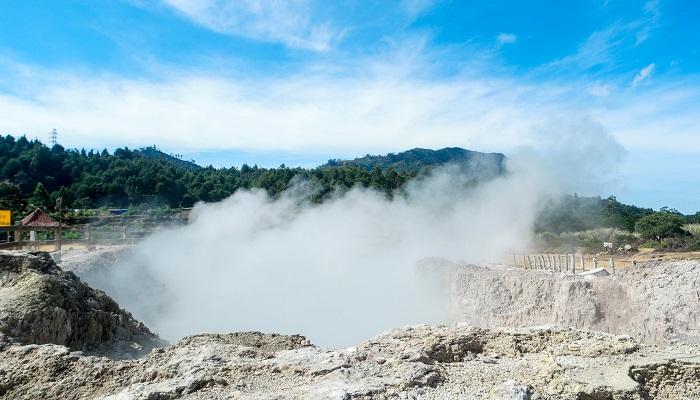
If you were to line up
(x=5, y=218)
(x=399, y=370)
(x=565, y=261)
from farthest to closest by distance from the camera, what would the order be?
(x=5, y=218) < (x=565, y=261) < (x=399, y=370)

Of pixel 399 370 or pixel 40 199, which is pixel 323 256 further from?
pixel 40 199

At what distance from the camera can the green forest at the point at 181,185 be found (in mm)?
28953

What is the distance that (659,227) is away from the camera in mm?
24156

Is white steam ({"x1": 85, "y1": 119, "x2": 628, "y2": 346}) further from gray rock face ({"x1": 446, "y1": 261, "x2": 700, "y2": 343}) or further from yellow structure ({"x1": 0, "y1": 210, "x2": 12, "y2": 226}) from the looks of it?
yellow structure ({"x1": 0, "y1": 210, "x2": 12, "y2": 226})

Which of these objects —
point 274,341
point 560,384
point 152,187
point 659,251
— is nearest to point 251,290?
point 274,341

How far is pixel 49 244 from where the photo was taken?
21.7 m

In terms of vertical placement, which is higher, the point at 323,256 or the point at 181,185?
the point at 181,185

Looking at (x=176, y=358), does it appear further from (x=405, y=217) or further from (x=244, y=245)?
(x=405, y=217)

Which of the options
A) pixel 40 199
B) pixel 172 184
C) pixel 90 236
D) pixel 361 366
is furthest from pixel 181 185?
pixel 361 366

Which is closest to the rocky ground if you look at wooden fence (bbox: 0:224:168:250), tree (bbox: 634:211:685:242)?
wooden fence (bbox: 0:224:168:250)

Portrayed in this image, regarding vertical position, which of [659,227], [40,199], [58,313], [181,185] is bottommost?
[659,227]

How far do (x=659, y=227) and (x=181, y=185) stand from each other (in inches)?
1472

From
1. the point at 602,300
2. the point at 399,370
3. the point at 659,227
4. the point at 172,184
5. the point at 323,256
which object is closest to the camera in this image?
the point at 399,370

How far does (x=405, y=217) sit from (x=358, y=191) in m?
5.33
